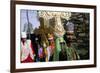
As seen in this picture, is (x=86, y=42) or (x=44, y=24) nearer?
(x=44, y=24)

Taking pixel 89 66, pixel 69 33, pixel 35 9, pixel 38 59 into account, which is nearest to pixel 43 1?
pixel 35 9

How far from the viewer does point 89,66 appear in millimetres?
1909

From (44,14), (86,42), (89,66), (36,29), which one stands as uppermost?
(44,14)

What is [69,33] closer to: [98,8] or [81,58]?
[81,58]

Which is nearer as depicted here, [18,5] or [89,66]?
[18,5]

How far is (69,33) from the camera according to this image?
185 centimetres

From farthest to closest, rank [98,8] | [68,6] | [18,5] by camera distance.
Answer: [98,8] → [68,6] → [18,5]

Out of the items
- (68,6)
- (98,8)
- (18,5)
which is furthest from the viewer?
(98,8)

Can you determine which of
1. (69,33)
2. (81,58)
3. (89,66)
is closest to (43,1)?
(69,33)

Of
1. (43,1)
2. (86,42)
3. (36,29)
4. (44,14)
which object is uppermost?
(43,1)

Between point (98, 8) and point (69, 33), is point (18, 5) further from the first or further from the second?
point (98, 8)

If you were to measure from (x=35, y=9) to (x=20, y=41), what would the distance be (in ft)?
1.07

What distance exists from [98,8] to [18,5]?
0.83 metres

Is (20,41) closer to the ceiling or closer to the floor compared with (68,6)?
closer to the floor
